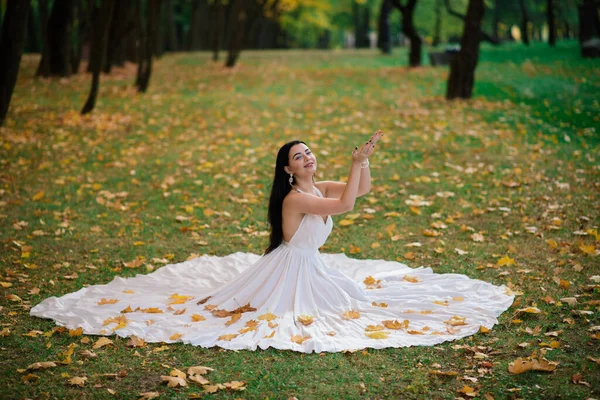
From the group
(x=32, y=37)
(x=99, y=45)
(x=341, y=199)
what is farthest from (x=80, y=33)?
(x=341, y=199)

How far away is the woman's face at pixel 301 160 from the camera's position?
5.63 metres

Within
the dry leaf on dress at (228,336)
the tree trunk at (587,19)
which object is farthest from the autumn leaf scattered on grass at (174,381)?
the tree trunk at (587,19)

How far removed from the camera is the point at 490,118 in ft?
48.4

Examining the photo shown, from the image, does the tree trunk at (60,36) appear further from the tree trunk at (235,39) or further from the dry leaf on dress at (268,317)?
the dry leaf on dress at (268,317)

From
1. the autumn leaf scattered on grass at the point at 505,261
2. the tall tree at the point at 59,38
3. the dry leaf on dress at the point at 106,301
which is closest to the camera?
the dry leaf on dress at the point at 106,301

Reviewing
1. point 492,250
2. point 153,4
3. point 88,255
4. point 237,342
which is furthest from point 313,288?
point 153,4

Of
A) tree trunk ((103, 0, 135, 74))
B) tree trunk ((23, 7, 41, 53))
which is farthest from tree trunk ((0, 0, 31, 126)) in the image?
tree trunk ((23, 7, 41, 53))

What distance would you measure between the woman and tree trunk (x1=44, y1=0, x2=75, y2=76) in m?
16.7

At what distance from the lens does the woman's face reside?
5633 millimetres

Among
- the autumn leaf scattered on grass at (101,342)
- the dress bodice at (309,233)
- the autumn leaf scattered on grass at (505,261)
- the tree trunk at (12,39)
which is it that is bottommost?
the autumn leaf scattered on grass at (101,342)

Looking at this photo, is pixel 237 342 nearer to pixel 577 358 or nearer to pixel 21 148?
pixel 577 358

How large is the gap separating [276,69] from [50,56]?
8.70m

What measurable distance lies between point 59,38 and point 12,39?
1260 cm

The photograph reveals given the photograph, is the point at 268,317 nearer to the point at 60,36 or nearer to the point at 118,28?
the point at 60,36
